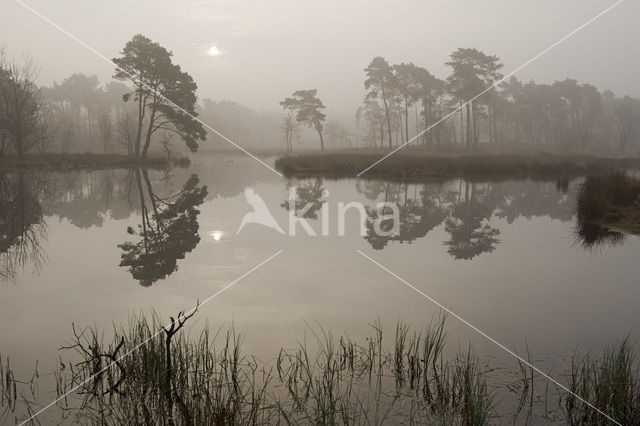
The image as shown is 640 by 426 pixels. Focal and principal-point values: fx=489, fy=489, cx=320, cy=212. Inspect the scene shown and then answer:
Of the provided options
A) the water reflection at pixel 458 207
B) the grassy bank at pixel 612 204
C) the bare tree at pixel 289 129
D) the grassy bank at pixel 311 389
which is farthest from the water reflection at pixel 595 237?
the bare tree at pixel 289 129

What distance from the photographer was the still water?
21.6 ft

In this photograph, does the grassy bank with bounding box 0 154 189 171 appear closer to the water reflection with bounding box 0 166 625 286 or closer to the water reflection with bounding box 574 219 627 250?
the water reflection with bounding box 0 166 625 286

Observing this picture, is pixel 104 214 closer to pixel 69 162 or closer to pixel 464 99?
pixel 69 162

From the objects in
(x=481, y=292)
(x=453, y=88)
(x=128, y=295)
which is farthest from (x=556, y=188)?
(x=453, y=88)

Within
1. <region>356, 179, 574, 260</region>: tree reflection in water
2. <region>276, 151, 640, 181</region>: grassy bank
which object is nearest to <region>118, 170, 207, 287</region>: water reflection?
<region>356, 179, 574, 260</region>: tree reflection in water

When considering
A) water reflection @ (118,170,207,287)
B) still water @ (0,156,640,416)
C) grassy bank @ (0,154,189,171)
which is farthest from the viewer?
grassy bank @ (0,154,189,171)

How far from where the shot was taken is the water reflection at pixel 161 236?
9.86m

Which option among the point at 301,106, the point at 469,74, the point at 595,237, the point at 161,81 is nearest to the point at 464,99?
the point at 469,74

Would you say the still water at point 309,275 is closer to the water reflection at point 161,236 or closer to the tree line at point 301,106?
the water reflection at point 161,236

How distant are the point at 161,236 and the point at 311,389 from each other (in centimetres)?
940

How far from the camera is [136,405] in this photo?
4.21m

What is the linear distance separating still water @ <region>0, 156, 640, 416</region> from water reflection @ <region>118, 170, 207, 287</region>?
0.17 feet

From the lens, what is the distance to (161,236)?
43.2ft

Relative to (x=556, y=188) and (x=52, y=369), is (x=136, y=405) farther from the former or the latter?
(x=556, y=188)
